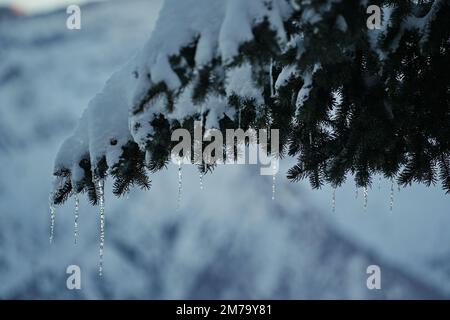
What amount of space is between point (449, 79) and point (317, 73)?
986mm

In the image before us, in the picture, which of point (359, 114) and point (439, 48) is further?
point (359, 114)

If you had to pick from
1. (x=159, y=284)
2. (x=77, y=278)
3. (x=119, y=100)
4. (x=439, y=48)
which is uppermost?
(x=439, y=48)

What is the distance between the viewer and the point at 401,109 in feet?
10.9

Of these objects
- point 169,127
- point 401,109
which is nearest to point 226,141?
point 169,127
